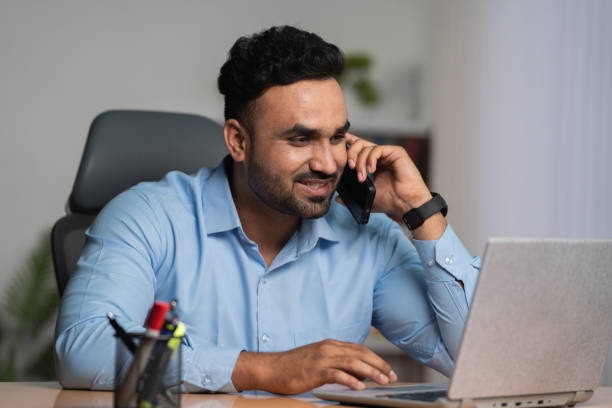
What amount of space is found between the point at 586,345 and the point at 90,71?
8.69 ft

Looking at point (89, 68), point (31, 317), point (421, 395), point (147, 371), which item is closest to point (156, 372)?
point (147, 371)

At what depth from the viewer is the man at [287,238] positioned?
1.37 m

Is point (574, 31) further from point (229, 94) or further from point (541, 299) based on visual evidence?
point (541, 299)

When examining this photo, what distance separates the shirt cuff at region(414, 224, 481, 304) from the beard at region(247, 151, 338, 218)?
0.22m

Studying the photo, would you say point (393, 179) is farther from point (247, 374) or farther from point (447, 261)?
point (247, 374)

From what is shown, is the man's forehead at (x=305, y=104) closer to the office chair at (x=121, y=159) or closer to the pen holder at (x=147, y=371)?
the office chair at (x=121, y=159)

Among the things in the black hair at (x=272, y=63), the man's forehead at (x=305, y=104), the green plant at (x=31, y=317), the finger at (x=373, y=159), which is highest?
the black hair at (x=272, y=63)

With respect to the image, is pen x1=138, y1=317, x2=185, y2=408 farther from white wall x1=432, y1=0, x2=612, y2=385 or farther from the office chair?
white wall x1=432, y1=0, x2=612, y2=385

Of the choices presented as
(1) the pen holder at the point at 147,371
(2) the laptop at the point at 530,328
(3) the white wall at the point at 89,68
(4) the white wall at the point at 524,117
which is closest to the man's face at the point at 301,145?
(2) the laptop at the point at 530,328

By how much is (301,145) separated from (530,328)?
2.31 feet

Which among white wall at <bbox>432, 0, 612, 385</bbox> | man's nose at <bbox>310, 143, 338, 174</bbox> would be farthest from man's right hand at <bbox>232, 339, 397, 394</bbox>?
white wall at <bbox>432, 0, 612, 385</bbox>

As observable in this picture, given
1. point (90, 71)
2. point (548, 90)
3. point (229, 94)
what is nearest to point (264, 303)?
point (229, 94)

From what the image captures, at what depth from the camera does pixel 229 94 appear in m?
1.54

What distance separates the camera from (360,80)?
3354 millimetres
